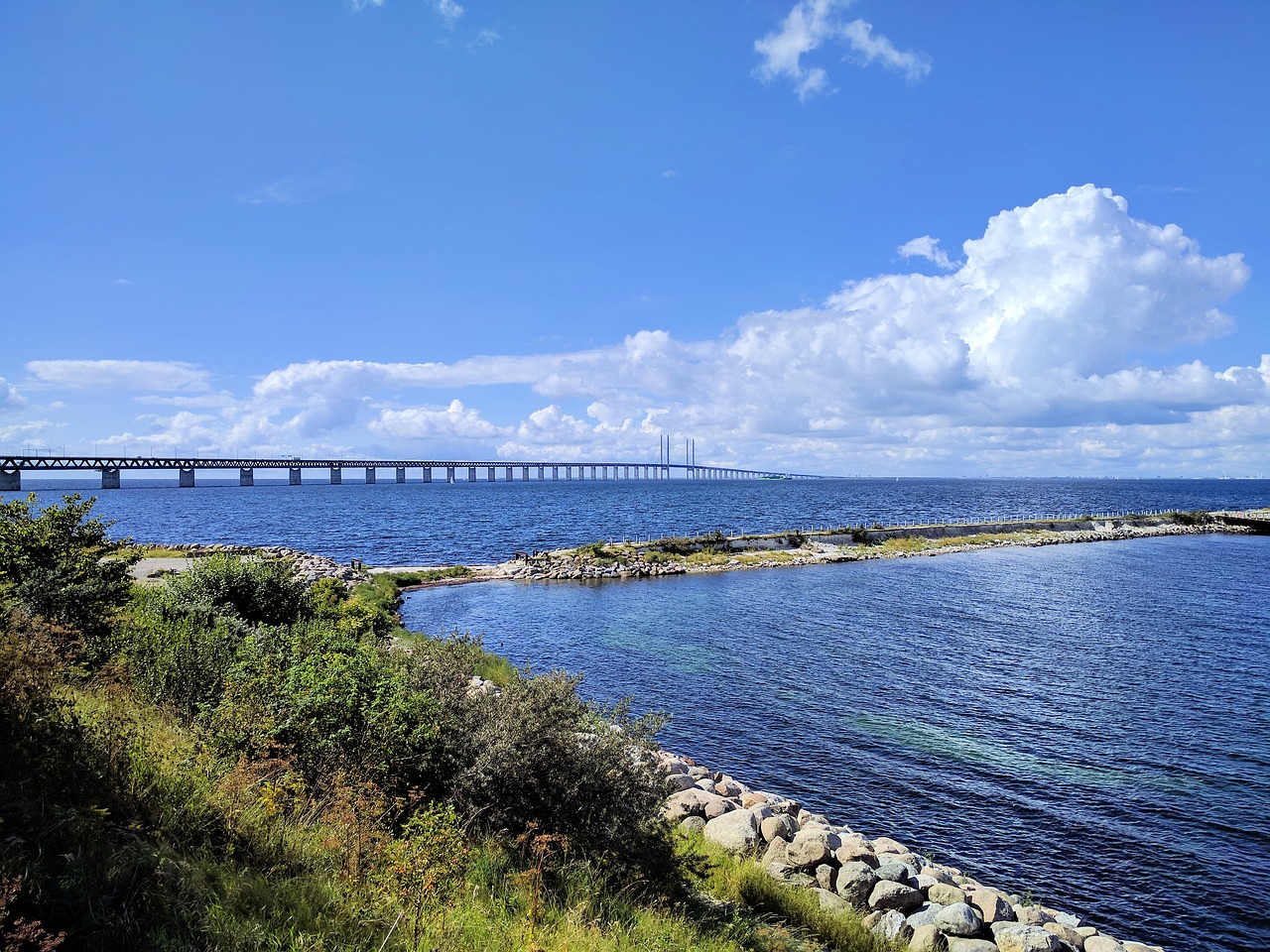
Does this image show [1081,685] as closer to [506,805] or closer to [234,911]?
[506,805]

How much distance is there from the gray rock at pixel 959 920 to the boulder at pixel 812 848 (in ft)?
6.12

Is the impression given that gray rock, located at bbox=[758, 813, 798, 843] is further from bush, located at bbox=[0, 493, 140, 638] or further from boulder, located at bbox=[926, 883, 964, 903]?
bush, located at bbox=[0, 493, 140, 638]

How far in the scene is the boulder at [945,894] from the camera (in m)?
10.7

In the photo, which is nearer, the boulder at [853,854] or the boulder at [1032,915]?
the boulder at [1032,915]

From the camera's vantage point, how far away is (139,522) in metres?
105

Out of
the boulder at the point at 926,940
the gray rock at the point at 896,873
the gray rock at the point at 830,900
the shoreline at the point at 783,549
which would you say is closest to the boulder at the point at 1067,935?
Answer: the boulder at the point at 926,940

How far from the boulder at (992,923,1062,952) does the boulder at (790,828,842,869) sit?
255cm

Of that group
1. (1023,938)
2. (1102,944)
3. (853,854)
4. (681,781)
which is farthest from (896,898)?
(681,781)

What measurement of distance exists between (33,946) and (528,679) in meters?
5.89

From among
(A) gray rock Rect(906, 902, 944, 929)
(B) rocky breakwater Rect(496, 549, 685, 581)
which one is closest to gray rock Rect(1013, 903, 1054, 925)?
(A) gray rock Rect(906, 902, 944, 929)

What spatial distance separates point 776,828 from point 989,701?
12431 mm

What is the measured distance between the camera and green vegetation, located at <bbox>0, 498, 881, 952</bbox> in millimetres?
Answer: 5691

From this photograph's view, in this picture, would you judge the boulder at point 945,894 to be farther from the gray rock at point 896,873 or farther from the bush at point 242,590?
the bush at point 242,590

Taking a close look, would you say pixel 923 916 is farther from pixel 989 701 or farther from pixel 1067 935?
pixel 989 701
